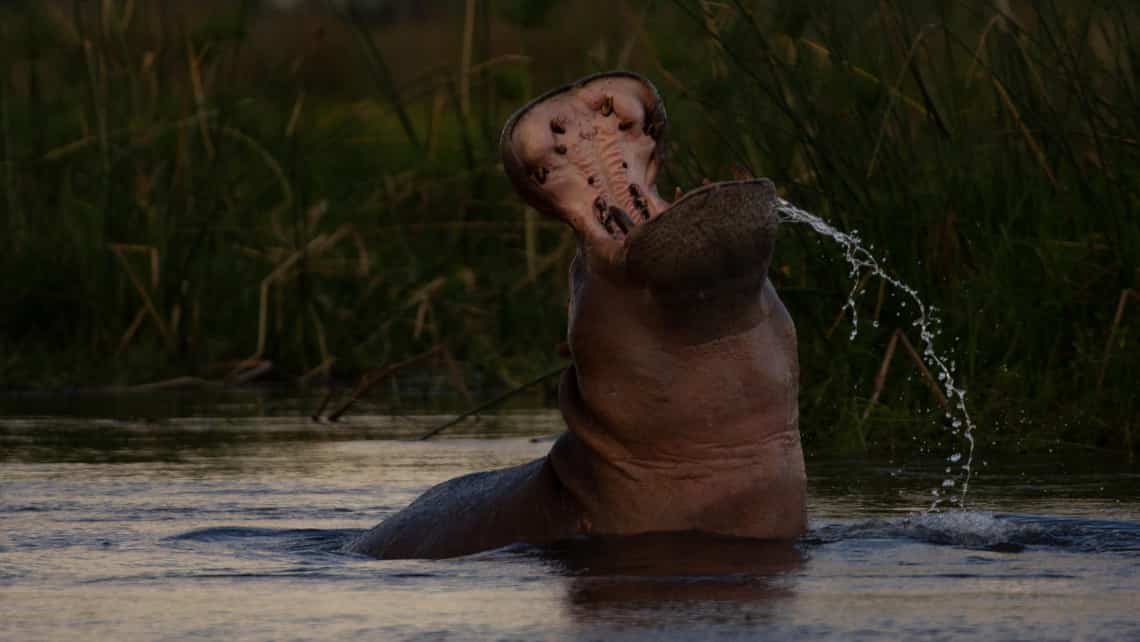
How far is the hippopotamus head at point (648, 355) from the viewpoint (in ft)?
13.2

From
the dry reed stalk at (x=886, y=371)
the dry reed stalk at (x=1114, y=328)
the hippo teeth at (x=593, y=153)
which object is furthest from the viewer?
the dry reed stalk at (x=886, y=371)

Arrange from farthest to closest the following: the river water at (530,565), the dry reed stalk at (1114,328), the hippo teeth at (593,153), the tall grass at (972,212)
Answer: the tall grass at (972,212) < the dry reed stalk at (1114,328) < the hippo teeth at (593,153) < the river water at (530,565)

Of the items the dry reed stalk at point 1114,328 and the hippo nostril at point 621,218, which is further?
the dry reed stalk at point 1114,328

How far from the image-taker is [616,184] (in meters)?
4.09

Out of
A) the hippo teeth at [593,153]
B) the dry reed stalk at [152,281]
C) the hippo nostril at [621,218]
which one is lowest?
the dry reed stalk at [152,281]

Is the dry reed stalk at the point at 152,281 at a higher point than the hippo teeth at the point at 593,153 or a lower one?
lower

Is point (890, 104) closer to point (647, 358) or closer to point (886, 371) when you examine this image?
point (886, 371)

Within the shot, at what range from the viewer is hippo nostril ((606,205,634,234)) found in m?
4.02

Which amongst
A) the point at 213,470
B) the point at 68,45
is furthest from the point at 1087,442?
the point at 68,45

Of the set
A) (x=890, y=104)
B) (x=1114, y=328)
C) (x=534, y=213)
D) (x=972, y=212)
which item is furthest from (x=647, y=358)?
(x=534, y=213)

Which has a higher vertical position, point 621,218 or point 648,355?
point 621,218

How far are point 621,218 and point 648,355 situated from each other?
0.24 metres

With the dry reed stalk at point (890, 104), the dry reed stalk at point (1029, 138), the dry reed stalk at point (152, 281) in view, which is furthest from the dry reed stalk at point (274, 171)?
the dry reed stalk at point (1029, 138)

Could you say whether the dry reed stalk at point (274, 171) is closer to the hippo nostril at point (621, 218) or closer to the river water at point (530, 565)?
the river water at point (530, 565)
